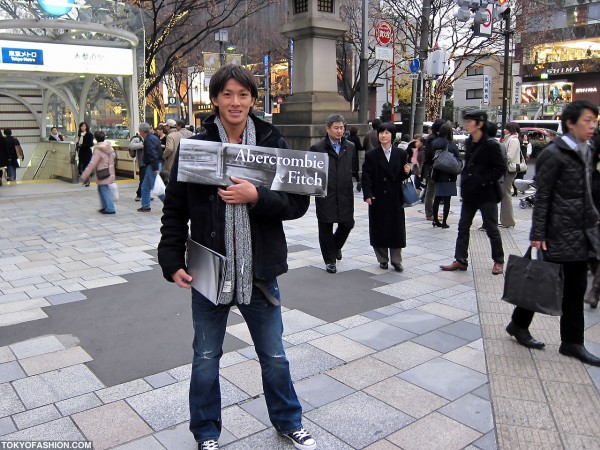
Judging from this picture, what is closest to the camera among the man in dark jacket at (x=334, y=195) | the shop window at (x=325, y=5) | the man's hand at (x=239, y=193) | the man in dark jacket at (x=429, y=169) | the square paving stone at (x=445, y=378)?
the man's hand at (x=239, y=193)

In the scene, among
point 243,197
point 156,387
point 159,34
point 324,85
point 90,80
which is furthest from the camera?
point 159,34

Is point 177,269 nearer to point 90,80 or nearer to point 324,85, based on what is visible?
point 324,85

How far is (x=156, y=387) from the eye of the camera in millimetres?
3688

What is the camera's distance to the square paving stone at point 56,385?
355 centimetres

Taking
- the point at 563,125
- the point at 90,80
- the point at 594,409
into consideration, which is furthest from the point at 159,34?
the point at 594,409

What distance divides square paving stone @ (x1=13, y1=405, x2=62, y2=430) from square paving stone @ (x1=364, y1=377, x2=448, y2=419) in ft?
6.27

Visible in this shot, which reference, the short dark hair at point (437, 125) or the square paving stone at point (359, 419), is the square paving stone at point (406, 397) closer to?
the square paving stone at point (359, 419)

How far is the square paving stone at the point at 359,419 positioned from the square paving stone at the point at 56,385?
152 cm

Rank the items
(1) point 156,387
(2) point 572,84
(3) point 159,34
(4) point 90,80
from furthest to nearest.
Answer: (2) point 572,84
(3) point 159,34
(4) point 90,80
(1) point 156,387

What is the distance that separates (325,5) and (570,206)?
11940mm

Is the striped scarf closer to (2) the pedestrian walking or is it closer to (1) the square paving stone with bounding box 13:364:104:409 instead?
(1) the square paving stone with bounding box 13:364:104:409

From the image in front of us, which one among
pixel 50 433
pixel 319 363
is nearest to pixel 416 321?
pixel 319 363

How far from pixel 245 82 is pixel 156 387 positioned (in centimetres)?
214

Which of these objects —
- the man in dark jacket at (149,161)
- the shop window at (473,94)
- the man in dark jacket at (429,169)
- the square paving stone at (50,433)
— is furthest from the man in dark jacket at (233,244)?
the shop window at (473,94)
